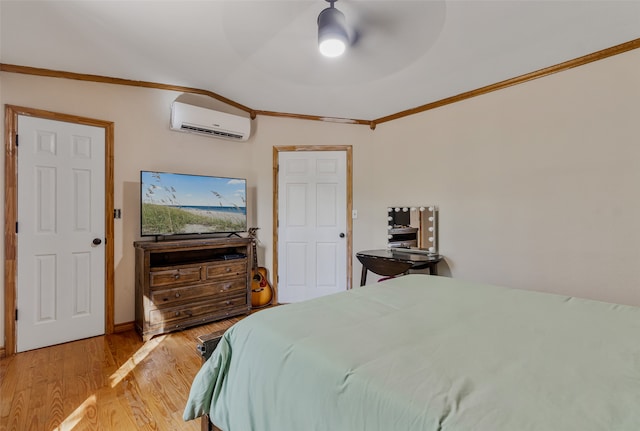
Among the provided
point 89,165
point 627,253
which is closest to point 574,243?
point 627,253

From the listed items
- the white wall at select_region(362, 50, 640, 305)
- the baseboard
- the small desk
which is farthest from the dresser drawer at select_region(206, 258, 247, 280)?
the white wall at select_region(362, 50, 640, 305)

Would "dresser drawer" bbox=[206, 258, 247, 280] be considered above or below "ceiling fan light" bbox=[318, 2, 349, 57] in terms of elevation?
below

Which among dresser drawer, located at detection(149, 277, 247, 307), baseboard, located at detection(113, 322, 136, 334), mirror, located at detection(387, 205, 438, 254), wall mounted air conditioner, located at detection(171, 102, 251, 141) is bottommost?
baseboard, located at detection(113, 322, 136, 334)

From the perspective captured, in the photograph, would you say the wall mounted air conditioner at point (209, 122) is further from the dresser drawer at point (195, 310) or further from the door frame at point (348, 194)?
the dresser drawer at point (195, 310)

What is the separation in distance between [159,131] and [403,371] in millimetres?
3118

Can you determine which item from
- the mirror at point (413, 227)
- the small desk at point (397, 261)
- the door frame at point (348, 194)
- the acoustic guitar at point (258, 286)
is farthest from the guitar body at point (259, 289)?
the mirror at point (413, 227)

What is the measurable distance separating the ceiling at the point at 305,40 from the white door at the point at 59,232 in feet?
2.08

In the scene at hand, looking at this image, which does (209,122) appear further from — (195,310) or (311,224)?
(195,310)

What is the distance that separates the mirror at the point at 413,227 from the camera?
3158 mm

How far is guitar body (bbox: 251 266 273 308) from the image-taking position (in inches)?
137

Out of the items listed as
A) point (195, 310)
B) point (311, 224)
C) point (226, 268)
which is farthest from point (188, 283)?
point (311, 224)

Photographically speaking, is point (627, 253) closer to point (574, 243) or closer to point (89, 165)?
point (574, 243)

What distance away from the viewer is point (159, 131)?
300cm

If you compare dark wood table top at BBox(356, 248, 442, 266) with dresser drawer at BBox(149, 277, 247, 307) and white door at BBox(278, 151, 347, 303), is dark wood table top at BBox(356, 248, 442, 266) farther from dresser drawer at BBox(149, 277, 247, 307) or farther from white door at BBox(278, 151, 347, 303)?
dresser drawer at BBox(149, 277, 247, 307)
